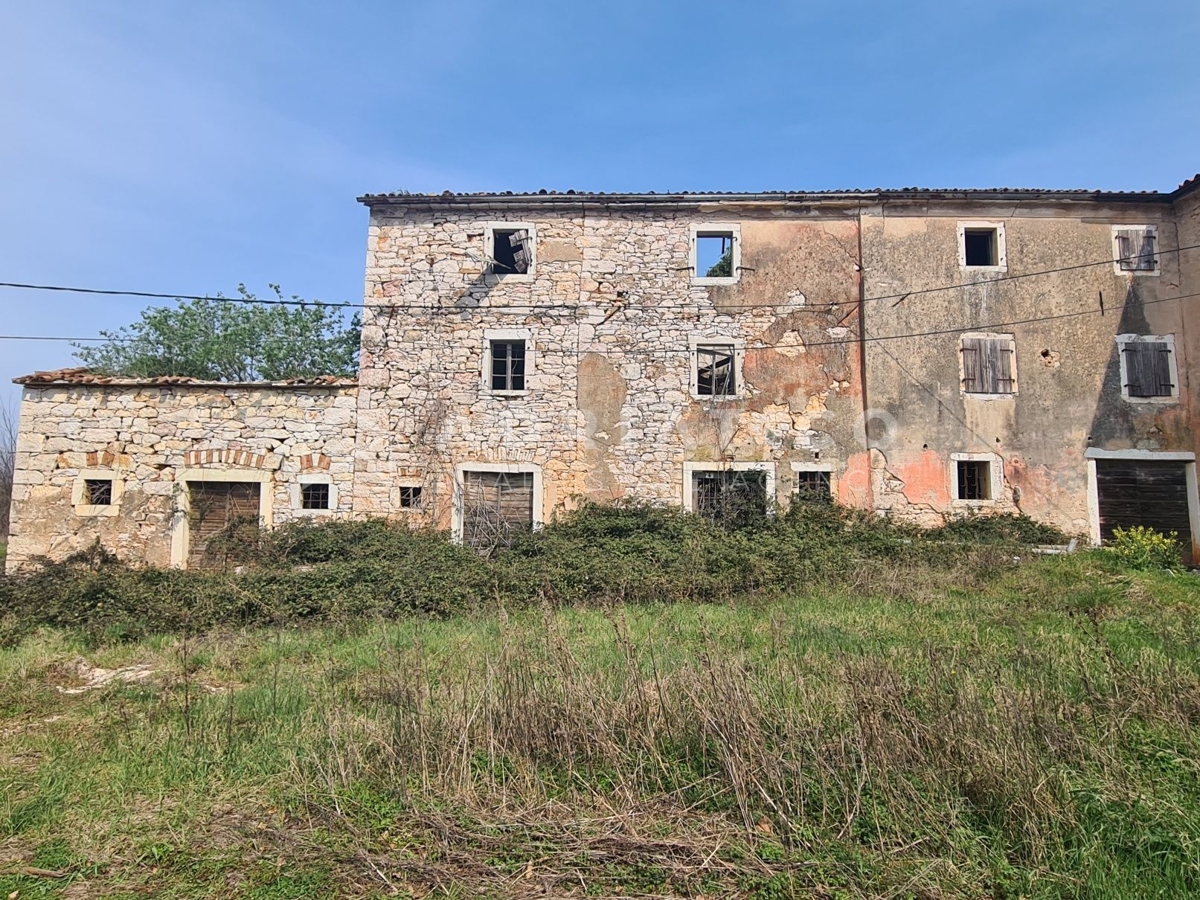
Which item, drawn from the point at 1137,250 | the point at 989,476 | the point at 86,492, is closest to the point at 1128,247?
the point at 1137,250

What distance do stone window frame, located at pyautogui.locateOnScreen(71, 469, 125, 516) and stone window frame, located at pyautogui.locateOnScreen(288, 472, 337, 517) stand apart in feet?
10.9

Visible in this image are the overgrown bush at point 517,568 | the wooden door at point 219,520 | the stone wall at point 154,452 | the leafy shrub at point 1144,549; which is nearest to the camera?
the overgrown bush at point 517,568

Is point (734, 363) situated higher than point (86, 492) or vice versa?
point (734, 363)

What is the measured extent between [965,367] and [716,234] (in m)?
6.07

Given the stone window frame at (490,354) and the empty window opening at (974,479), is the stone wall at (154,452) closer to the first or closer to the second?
the stone window frame at (490,354)

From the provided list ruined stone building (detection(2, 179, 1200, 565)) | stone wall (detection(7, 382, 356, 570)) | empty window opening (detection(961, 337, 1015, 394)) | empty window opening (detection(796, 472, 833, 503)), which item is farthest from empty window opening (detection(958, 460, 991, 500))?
stone wall (detection(7, 382, 356, 570))

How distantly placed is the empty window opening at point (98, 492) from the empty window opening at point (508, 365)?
26.3 ft

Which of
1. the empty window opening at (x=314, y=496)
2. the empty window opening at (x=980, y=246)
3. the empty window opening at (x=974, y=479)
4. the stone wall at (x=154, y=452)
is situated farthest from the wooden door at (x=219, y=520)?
the empty window opening at (x=980, y=246)

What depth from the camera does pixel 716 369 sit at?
1427 cm

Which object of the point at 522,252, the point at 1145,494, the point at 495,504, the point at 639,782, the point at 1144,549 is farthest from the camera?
the point at 522,252

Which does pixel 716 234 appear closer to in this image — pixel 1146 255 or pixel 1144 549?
pixel 1146 255

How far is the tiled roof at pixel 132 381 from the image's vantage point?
42.5ft

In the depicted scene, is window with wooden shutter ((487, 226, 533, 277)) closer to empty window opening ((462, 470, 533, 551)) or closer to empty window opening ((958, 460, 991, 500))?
empty window opening ((462, 470, 533, 551))

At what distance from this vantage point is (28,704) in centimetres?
568
